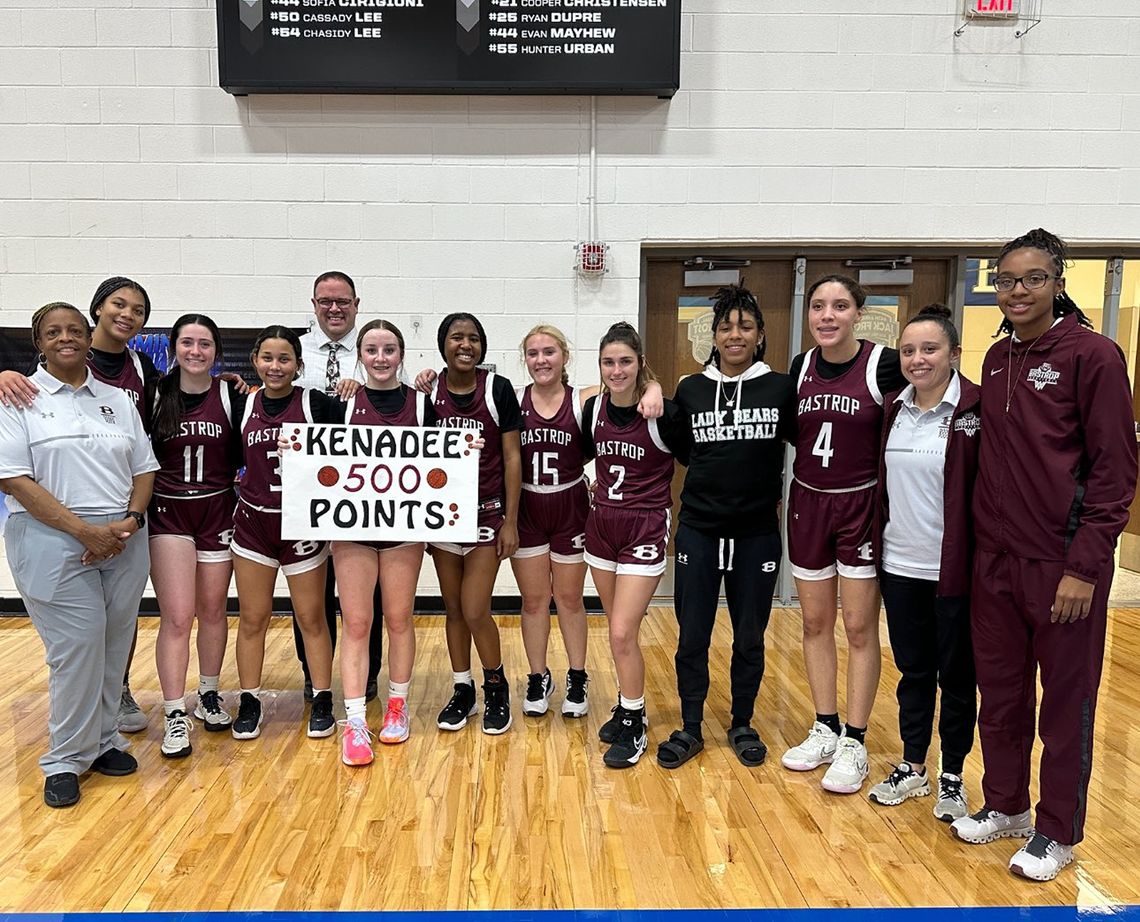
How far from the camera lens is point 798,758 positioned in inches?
112

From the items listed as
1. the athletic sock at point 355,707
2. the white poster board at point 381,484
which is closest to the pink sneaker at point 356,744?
the athletic sock at point 355,707

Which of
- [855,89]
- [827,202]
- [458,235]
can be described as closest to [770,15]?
[855,89]

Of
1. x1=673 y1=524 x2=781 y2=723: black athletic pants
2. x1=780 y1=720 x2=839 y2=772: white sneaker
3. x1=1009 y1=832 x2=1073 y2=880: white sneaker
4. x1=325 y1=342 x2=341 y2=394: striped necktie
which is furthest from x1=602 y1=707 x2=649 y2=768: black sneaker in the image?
x1=325 y1=342 x2=341 y2=394: striped necktie

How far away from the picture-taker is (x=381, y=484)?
9.48 ft

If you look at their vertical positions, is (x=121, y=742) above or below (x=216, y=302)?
below

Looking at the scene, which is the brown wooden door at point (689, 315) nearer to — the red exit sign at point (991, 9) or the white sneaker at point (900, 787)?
the red exit sign at point (991, 9)

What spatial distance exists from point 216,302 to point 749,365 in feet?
11.7

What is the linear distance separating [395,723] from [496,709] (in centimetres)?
42

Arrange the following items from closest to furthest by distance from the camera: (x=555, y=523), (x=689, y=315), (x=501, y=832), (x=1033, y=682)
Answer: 1. (x=1033, y=682)
2. (x=501, y=832)
3. (x=555, y=523)
4. (x=689, y=315)

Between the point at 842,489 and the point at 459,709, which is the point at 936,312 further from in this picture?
the point at 459,709

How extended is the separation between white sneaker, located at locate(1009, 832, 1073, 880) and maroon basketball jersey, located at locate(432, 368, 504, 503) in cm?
209

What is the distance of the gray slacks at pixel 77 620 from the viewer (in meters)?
2.49

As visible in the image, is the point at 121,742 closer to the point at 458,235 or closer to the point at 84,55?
the point at 458,235

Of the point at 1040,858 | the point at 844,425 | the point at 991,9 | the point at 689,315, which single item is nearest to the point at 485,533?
the point at 844,425
